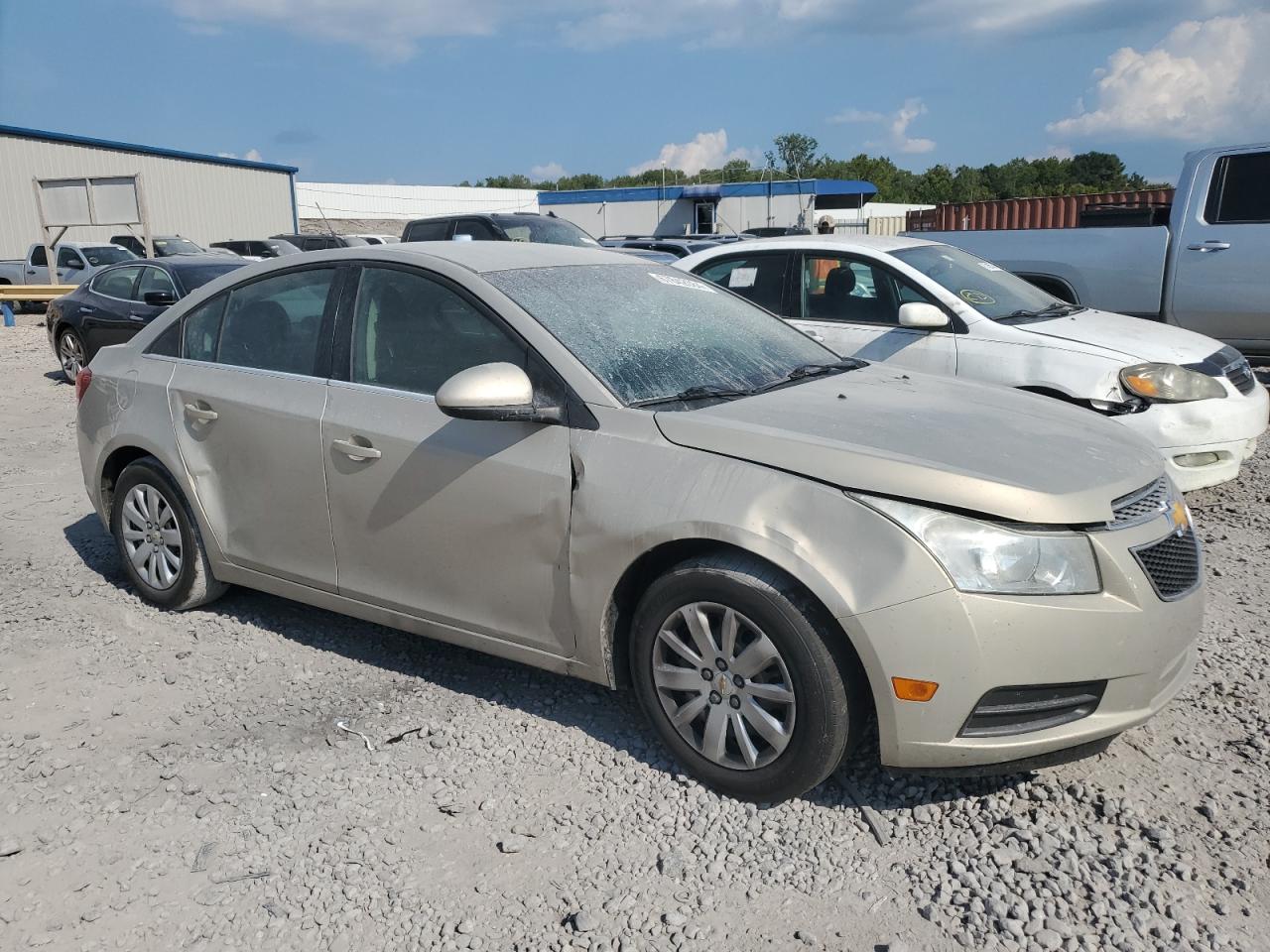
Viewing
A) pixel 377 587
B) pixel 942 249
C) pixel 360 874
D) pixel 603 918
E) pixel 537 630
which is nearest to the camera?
pixel 603 918

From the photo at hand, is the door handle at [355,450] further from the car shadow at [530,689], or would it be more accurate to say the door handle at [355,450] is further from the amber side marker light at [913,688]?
the amber side marker light at [913,688]

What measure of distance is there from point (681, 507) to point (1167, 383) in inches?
155

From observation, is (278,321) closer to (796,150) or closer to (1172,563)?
(1172,563)

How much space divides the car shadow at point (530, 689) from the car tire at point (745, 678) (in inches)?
8.4

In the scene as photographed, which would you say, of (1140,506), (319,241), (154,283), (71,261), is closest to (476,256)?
(1140,506)

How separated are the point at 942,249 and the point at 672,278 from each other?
3.32 meters

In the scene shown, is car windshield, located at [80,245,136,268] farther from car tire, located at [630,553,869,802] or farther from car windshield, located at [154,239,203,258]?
car tire, located at [630,553,869,802]

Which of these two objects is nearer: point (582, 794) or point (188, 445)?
point (582, 794)

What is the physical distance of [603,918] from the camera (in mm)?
2650

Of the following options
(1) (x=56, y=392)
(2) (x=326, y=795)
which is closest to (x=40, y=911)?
(2) (x=326, y=795)

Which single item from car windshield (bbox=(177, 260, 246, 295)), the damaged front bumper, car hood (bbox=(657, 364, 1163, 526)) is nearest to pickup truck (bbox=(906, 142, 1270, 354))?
the damaged front bumper

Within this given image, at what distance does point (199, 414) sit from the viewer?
439 cm

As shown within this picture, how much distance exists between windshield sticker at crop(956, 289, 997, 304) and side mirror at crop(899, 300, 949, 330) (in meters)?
0.37

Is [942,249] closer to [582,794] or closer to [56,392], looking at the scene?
[582,794]
